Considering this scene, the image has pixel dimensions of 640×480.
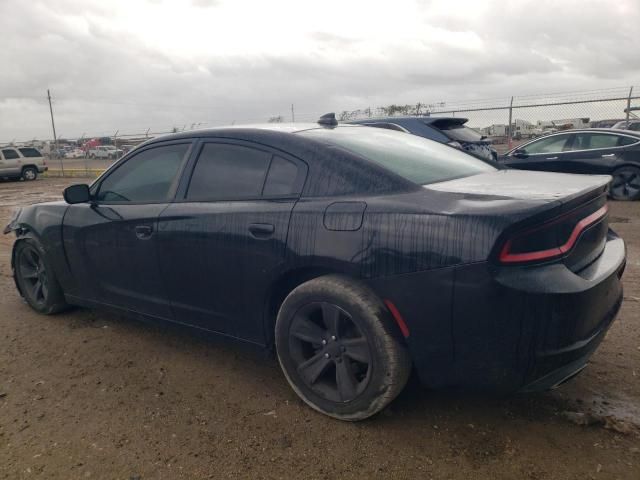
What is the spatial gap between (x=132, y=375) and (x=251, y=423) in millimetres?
1011

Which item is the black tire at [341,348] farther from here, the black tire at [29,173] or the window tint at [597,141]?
the black tire at [29,173]

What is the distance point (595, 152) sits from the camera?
951 centimetres

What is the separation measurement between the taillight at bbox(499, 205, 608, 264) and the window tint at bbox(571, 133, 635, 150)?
328 inches

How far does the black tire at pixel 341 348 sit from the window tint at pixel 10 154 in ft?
80.6

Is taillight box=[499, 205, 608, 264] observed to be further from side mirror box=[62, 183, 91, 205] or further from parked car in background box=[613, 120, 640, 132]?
parked car in background box=[613, 120, 640, 132]

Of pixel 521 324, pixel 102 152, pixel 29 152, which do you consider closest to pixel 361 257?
pixel 521 324

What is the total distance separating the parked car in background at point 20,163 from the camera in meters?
22.9

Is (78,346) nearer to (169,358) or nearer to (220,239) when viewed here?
(169,358)

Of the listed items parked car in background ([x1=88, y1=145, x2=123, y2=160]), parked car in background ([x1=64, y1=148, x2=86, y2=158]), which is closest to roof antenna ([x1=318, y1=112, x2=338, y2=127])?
parked car in background ([x1=88, y1=145, x2=123, y2=160])

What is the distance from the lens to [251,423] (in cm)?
270

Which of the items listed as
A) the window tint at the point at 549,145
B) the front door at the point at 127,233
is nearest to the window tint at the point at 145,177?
the front door at the point at 127,233

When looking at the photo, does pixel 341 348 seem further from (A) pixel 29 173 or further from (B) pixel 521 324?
(A) pixel 29 173

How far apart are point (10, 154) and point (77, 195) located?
2297 cm

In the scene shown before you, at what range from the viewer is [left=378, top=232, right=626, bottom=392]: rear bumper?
2.11 metres
